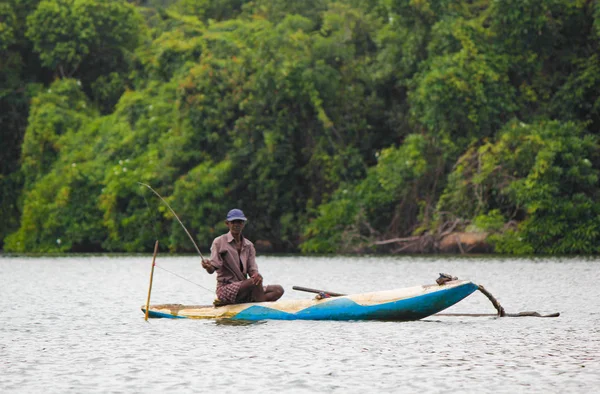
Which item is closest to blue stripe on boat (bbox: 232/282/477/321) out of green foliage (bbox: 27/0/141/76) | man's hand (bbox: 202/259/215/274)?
man's hand (bbox: 202/259/215/274)

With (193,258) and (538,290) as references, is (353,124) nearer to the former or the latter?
(193,258)

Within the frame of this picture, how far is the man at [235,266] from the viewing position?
1666 cm

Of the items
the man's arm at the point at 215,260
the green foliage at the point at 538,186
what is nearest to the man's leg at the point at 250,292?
the man's arm at the point at 215,260

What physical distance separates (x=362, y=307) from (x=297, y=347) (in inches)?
112

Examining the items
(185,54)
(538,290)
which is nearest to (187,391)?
(538,290)

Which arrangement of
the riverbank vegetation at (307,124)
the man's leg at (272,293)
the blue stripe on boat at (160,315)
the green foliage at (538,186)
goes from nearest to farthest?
the man's leg at (272,293)
the blue stripe on boat at (160,315)
the green foliage at (538,186)
the riverbank vegetation at (307,124)

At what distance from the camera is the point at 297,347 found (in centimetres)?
1416

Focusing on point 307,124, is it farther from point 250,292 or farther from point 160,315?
point 250,292

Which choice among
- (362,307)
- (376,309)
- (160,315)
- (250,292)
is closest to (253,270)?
(250,292)

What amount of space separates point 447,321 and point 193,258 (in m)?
25.6

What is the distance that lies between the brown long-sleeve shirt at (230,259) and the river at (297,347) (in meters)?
0.76

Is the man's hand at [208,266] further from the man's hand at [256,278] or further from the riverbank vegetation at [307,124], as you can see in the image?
the riverbank vegetation at [307,124]

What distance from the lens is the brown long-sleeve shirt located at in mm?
16781

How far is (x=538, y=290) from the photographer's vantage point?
23.2 metres
